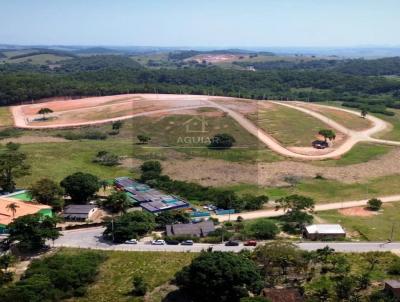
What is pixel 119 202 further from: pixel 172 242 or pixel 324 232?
pixel 324 232

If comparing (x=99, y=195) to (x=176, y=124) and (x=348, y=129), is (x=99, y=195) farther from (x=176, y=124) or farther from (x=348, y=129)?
(x=348, y=129)

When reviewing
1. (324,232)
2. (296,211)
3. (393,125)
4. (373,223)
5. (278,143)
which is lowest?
(373,223)

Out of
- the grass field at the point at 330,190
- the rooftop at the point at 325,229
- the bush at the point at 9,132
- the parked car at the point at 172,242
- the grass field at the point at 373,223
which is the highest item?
the rooftop at the point at 325,229

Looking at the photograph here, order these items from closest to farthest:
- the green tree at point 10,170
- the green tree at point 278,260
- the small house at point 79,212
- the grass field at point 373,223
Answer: the green tree at point 278,260 < the grass field at point 373,223 < the small house at point 79,212 < the green tree at point 10,170

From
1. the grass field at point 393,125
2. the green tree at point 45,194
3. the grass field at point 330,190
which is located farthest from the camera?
the grass field at point 393,125

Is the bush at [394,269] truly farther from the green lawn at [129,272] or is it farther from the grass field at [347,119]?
the grass field at [347,119]

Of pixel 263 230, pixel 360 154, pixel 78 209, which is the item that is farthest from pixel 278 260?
pixel 360 154

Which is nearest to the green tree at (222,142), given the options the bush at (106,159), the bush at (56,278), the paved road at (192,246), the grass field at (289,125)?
the grass field at (289,125)
